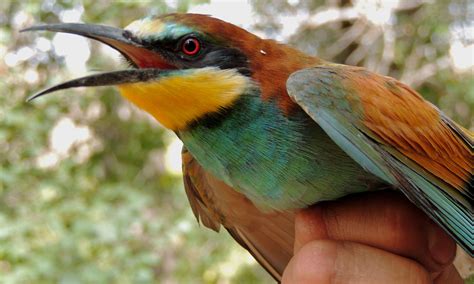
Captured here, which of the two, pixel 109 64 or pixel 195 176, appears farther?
pixel 109 64


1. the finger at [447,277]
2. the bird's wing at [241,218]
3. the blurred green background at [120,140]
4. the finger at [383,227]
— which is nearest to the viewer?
the finger at [383,227]

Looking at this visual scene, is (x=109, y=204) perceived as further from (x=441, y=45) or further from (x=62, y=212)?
(x=441, y=45)

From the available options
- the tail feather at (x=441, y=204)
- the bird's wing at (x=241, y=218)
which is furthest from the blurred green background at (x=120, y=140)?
the tail feather at (x=441, y=204)

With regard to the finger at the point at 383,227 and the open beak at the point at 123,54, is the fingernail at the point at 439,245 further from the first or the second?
the open beak at the point at 123,54

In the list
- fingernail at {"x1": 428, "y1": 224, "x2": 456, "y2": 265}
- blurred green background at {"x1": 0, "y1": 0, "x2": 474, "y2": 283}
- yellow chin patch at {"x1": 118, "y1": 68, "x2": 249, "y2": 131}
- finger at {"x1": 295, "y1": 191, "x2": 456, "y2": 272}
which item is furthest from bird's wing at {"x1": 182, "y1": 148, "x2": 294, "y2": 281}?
blurred green background at {"x1": 0, "y1": 0, "x2": 474, "y2": 283}

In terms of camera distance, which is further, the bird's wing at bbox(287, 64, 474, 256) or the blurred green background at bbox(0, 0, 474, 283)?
the blurred green background at bbox(0, 0, 474, 283)

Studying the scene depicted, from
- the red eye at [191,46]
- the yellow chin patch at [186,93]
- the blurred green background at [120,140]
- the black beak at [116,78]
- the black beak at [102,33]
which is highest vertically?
the black beak at [102,33]

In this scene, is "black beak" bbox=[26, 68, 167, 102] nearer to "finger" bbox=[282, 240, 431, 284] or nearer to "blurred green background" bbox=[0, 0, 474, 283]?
"finger" bbox=[282, 240, 431, 284]

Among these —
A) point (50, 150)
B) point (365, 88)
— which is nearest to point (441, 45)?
point (50, 150)
